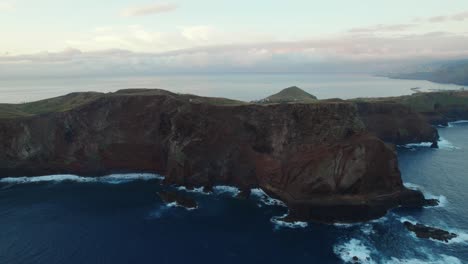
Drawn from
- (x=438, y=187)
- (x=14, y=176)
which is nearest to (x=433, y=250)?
(x=438, y=187)

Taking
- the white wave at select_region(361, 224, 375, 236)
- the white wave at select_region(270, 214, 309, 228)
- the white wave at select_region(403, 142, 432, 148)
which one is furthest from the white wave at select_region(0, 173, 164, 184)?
the white wave at select_region(403, 142, 432, 148)

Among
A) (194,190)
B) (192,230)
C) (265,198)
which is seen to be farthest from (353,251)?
(194,190)

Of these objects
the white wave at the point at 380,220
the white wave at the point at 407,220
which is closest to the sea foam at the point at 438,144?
the white wave at the point at 407,220

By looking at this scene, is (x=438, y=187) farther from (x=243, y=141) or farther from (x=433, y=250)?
(x=243, y=141)

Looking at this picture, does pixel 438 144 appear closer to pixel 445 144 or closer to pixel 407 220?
pixel 445 144

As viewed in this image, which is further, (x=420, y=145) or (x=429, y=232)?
(x=420, y=145)

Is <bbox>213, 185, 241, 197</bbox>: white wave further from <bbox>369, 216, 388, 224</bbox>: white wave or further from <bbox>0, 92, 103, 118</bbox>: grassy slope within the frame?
<bbox>0, 92, 103, 118</bbox>: grassy slope
